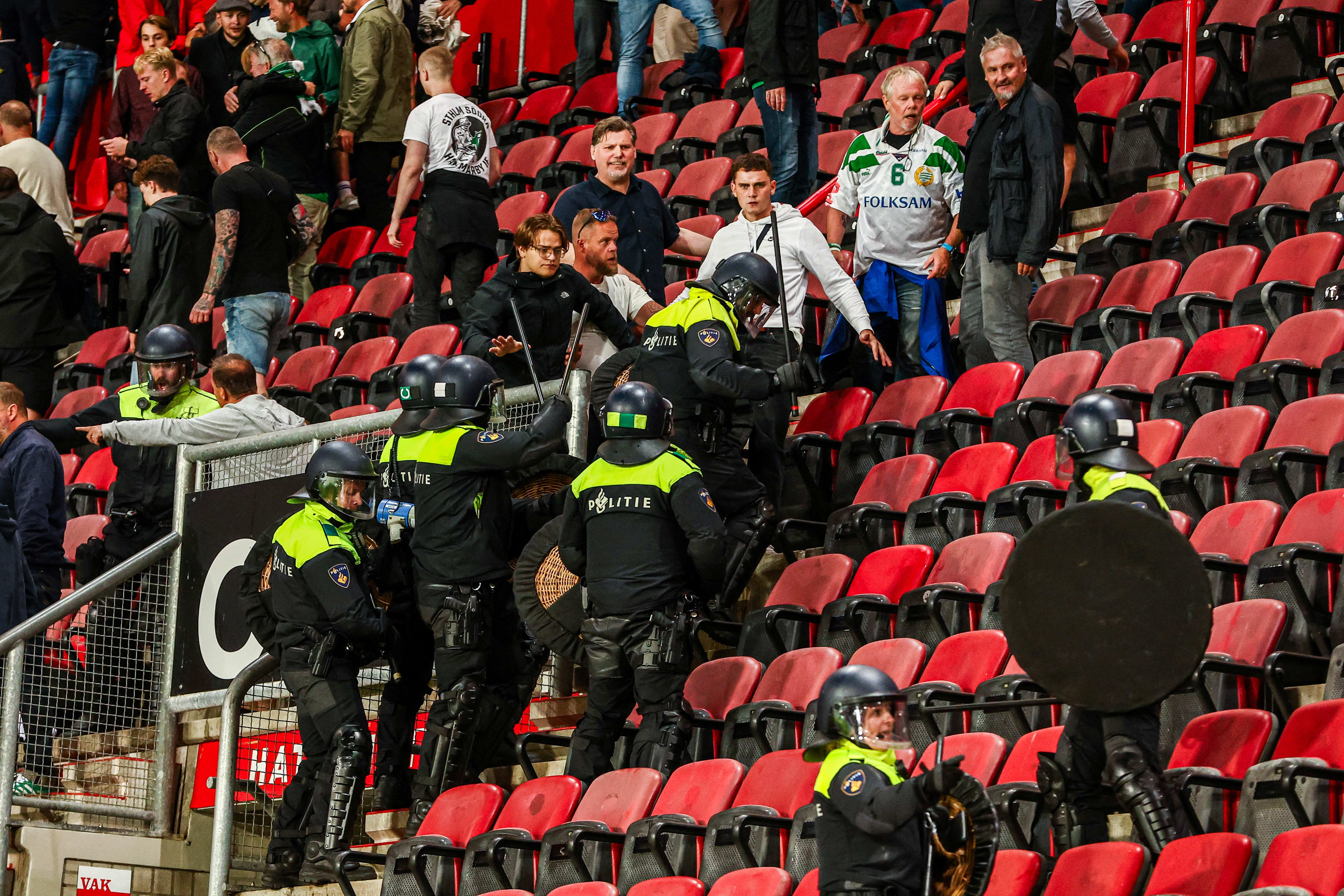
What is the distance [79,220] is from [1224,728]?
11293 millimetres

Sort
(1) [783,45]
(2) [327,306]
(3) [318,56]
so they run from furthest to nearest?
(3) [318,56]
(2) [327,306]
(1) [783,45]

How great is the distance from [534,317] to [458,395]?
89 cm

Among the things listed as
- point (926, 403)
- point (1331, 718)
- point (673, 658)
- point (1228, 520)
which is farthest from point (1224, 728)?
point (926, 403)

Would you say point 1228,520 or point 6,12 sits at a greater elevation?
point 6,12

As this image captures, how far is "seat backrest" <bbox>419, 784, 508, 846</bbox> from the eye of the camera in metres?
7.18

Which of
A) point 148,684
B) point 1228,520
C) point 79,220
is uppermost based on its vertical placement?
point 79,220

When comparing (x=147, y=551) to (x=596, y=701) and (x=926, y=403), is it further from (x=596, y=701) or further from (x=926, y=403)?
(x=926, y=403)

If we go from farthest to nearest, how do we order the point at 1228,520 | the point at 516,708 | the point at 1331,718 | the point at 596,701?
the point at 516,708, the point at 596,701, the point at 1228,520, the point at 1331,718

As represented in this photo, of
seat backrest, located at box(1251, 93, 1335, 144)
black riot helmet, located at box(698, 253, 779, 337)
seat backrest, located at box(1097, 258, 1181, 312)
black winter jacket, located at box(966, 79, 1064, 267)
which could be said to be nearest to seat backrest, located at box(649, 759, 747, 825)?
black riot helmet, located at box(698, 253, 779, 337)

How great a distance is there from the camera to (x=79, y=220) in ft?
49.1

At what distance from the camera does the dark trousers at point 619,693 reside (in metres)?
6.95

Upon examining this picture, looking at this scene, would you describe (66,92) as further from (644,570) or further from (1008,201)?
(644,570)

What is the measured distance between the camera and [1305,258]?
26.5 feet

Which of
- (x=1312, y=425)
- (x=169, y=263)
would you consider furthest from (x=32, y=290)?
(x=1312, y=425)
